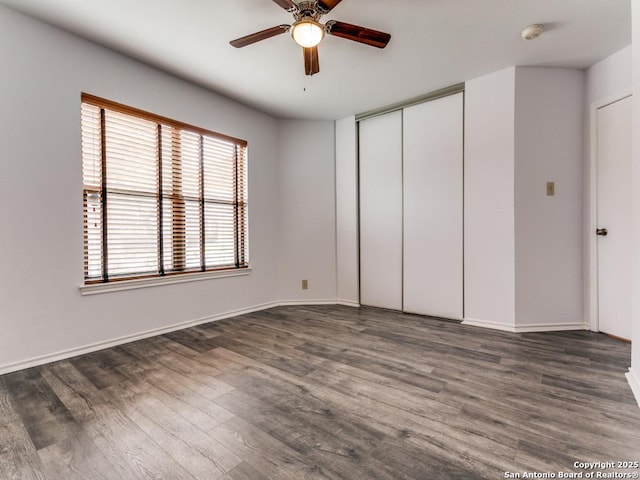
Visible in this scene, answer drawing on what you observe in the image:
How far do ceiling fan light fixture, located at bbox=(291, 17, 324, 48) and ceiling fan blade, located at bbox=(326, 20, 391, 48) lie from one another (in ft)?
0.31

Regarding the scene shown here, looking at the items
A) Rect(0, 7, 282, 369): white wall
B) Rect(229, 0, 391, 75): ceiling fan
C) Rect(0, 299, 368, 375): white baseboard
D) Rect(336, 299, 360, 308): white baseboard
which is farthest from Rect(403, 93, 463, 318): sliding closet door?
Rect(0, 7, 282, 369): white wall

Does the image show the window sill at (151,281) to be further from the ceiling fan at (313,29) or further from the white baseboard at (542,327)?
the white baseboard at (542,327)

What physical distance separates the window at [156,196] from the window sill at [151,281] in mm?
59

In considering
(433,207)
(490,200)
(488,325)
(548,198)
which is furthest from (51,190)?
(548,198)

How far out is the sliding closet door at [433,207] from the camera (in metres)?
3.45

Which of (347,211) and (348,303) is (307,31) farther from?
(348,303)

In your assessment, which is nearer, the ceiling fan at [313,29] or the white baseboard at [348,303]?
the ceiling fan at [313,29]

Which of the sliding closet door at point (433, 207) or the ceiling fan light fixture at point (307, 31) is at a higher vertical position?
the ceiling fan light fixture at point (307, 31)

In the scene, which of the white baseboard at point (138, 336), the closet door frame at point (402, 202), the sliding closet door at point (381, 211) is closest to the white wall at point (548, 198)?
the closet door frame at point (402, 202)

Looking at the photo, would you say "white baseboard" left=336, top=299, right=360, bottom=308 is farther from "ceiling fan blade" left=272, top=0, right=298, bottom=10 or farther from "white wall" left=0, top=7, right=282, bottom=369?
"ceiling fan blade" left=272, top=0, right=298, bottom=10

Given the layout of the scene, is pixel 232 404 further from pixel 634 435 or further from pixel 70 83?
pixel 70 83

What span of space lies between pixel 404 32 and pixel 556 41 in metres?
1.38

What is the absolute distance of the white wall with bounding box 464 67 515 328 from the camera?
3062 mm

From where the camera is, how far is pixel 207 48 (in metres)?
2.66
